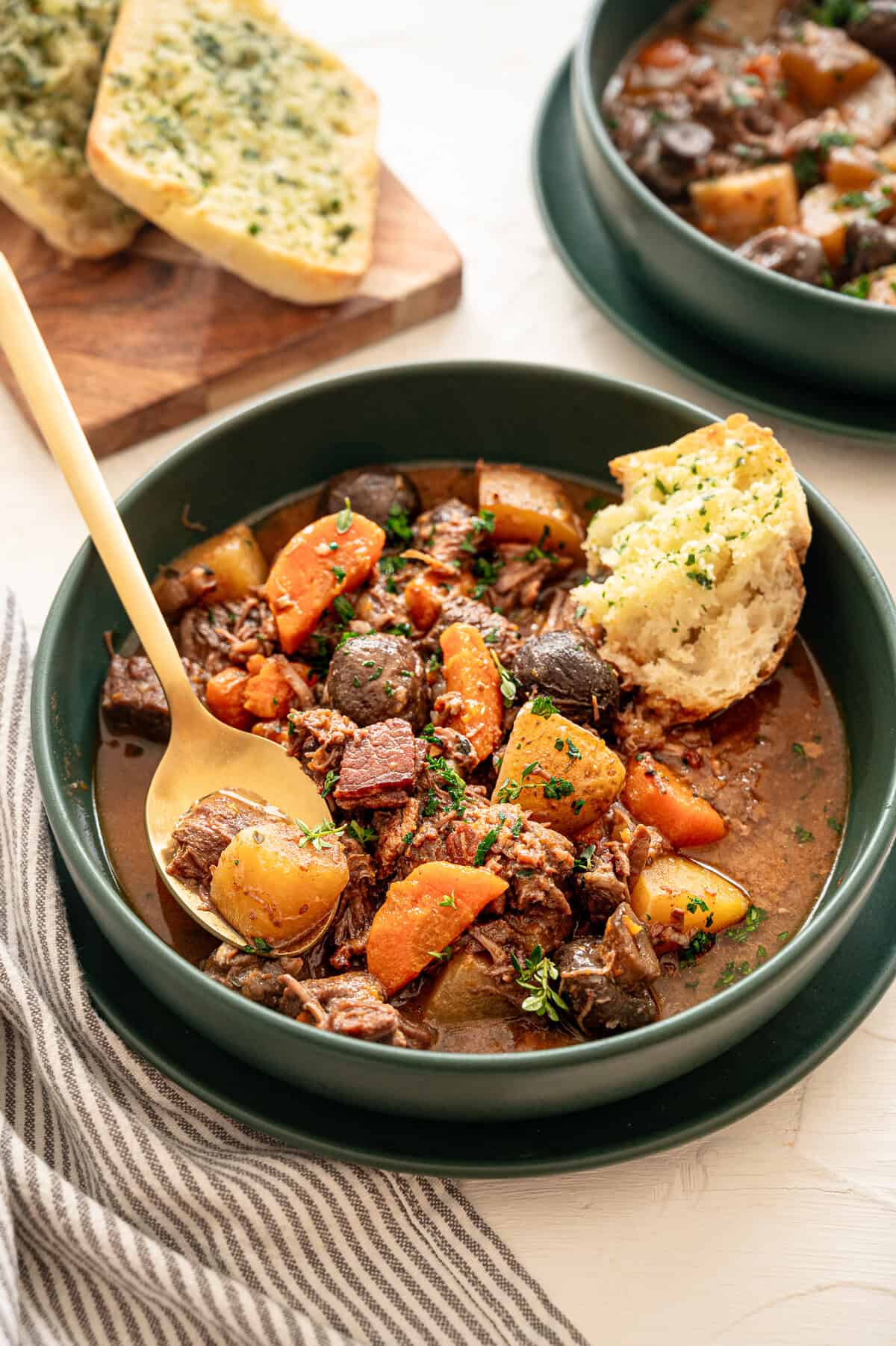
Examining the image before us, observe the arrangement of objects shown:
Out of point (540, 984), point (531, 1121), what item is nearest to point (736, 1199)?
point (531, 1121)

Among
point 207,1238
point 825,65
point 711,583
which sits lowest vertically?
point 207,1238

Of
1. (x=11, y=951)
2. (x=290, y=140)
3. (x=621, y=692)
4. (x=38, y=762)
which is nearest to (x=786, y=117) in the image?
Answer: (x=290, y=140)

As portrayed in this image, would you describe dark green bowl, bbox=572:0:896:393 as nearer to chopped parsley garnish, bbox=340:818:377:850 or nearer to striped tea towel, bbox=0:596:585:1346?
chopped parsley garnish, bbox=340:818:377:850

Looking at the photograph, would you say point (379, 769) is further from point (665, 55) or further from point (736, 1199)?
point (665, 55)

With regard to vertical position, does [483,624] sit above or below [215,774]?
above

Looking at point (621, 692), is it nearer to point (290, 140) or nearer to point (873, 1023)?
point (873, 1023)

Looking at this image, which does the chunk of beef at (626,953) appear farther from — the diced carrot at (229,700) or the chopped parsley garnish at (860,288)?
the chopped parsley garnish at (860,288)
